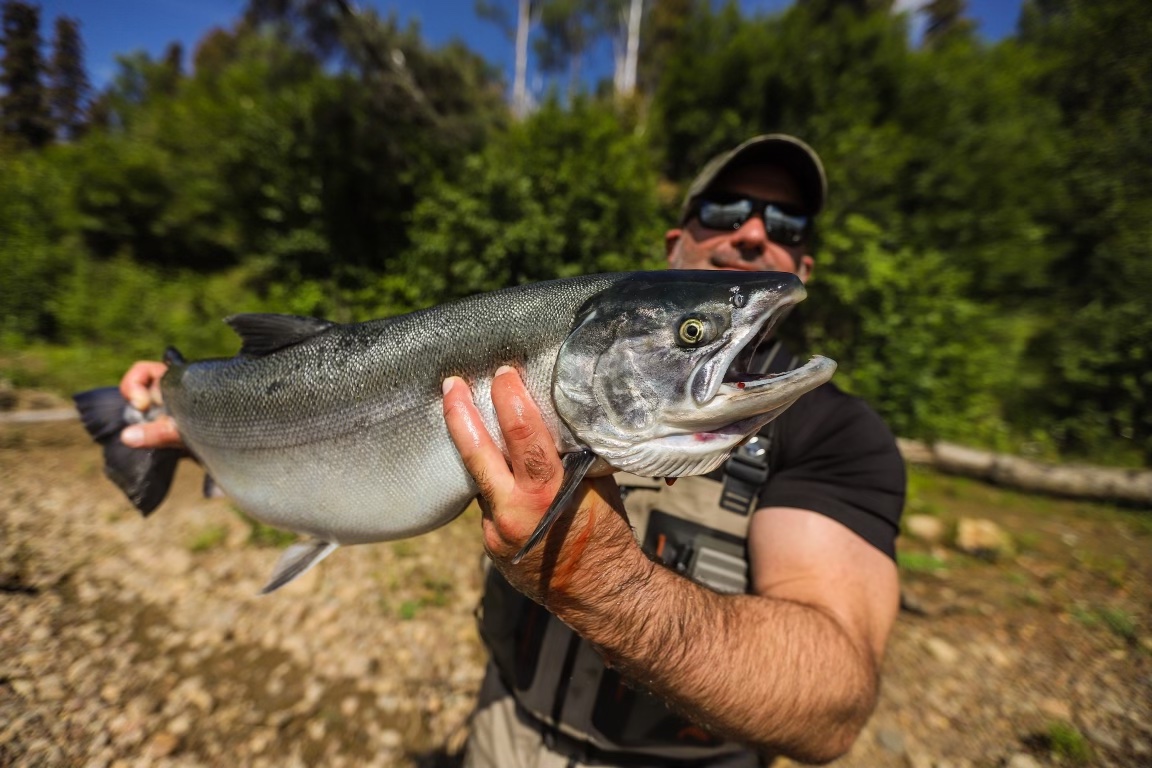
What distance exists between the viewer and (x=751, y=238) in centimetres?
257

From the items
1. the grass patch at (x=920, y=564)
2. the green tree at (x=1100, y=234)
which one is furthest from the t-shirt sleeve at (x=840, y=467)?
the green tree at (x=1100, y=234)

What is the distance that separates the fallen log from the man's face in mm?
5498

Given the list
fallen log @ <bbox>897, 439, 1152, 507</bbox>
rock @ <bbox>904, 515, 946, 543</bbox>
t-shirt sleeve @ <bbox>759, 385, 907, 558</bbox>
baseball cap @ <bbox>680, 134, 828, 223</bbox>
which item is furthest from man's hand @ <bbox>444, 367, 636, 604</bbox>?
fallen log @ <bbox>897, 439, 1152, 507</bbox>

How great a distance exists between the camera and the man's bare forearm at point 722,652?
51.8 inches

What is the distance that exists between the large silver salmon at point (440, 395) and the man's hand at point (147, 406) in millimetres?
211

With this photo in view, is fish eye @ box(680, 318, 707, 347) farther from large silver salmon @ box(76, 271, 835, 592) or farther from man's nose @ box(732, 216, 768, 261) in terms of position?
man's nose @ box(732, 216, 768, 261)

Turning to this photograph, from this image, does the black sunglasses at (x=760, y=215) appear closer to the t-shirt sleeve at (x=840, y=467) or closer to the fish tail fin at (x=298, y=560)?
the t-shirt sleeve at (x=840, y=467)

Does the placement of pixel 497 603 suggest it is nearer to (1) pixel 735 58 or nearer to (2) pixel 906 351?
(2) pixel 906 351

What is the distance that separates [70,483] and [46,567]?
1778 millimetres

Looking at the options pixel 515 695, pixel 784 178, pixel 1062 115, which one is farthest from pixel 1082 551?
pixel 1062 115

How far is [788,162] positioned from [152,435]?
11.9ft

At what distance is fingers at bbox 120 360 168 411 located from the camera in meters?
2.42

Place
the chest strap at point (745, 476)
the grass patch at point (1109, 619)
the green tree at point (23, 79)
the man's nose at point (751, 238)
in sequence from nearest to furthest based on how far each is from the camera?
the chest strap at point (745, 476) → the man's nose at point (751, 238) → the grass patch at point (1109, 619) → the green tree at point (23, 79)

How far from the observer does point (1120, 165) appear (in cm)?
1112
